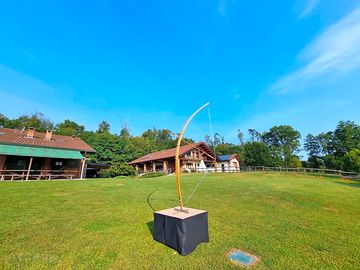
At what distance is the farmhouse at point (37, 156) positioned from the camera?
1562 cm

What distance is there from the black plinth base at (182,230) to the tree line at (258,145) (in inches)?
777

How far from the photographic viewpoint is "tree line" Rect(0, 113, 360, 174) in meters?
32.5

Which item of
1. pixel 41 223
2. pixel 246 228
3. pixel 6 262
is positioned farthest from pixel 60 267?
pixel 246 228

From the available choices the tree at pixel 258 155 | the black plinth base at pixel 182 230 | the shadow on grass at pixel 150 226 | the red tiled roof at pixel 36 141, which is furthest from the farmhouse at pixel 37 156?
the tree at pixel 258 155

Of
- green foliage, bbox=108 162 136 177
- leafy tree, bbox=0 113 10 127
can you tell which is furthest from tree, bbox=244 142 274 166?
leafy tree, bbox=0 113 10 127

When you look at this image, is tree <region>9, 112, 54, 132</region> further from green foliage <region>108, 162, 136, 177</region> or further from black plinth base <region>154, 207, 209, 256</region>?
black plinth base <region>154, 207, 209, 256</region>

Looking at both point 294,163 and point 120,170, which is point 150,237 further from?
point 294,163

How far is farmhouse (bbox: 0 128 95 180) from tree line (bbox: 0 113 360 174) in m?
5.41

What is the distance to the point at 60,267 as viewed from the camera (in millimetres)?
2684

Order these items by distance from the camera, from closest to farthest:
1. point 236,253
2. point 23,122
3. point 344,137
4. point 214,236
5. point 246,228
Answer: point 236,253 → point 214,236 → point 246,228 → point 23,122 → point 344,137

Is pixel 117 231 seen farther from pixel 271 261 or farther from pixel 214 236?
pixel 271 261

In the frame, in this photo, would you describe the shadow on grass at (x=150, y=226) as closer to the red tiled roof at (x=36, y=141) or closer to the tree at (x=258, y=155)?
the red tiled roof at (x=36, y=141)

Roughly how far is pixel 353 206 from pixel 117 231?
7973mm

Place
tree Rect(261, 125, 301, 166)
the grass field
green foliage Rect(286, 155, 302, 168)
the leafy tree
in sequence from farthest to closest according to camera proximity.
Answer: tree Rect(261, 125, 301, 166), green foliage Rect(286, 155, 302, 168), the leafy tree, the grass field
